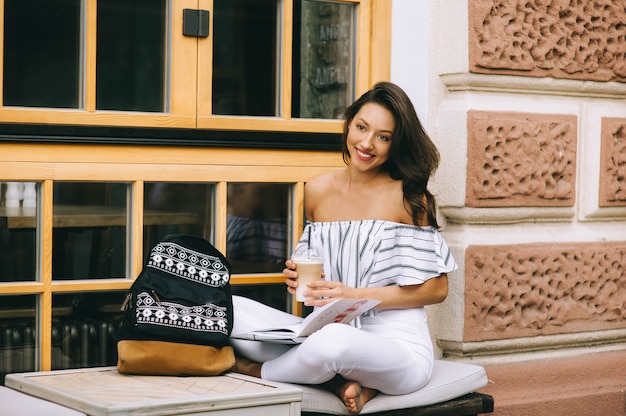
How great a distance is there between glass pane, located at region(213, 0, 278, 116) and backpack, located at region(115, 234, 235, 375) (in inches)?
24.8

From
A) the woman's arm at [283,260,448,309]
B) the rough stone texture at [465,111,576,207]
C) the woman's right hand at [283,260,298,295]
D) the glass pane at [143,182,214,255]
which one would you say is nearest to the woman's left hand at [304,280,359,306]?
the woman's arm at [283,260,448,309]

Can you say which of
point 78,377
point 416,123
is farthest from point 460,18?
point 78,377

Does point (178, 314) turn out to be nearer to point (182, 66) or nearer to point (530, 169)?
point (182, 66)

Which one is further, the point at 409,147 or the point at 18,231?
the point at 409,147

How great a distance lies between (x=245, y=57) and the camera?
411 centimetres

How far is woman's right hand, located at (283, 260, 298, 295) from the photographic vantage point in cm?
388

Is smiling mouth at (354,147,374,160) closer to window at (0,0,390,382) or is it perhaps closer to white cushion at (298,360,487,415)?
window at (0,0,390,382)

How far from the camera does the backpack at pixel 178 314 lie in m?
3.49

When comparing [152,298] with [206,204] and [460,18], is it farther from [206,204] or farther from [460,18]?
[460,18]

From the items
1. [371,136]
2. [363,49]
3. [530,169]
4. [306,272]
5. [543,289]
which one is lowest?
[543,289]

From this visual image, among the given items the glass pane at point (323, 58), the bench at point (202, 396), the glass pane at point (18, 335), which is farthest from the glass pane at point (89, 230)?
the glass pane at point (323, 58)

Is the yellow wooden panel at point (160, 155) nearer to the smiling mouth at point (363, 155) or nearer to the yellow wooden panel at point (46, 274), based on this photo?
the yellow wooden panel at point (46, 274)

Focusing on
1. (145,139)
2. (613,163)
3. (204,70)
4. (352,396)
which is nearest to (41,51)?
(145,139)

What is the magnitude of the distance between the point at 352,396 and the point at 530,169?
1.33 metres
